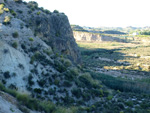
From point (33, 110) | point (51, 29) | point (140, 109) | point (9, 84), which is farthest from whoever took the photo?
point (51, 29)

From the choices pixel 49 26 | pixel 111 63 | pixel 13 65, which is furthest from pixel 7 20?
pixel 111 63

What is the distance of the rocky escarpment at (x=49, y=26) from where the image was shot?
24.2 metres

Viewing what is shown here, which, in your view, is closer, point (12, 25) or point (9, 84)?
point (9, 84)

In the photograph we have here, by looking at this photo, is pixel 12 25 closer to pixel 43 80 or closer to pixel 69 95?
pixel 43 80

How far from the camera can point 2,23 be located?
59.6 ft

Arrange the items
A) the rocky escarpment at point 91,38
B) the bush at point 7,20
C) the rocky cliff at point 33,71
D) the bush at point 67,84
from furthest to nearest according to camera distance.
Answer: the rocky escarpment at point 91,38 < the bush at point 7,20 < the bush at point 67,84 < the rocky cliff at point 33,71

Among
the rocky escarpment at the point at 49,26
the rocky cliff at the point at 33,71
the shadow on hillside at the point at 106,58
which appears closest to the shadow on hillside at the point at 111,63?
the shadow on hillside at the point at 106,58

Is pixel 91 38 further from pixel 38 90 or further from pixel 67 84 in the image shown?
pixel 38 90

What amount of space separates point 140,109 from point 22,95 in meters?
8.79

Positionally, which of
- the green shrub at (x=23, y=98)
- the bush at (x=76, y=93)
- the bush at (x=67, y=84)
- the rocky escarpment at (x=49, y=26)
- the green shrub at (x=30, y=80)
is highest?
the rocky escarpment at (x=49, y=26)

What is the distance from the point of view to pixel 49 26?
27.4m

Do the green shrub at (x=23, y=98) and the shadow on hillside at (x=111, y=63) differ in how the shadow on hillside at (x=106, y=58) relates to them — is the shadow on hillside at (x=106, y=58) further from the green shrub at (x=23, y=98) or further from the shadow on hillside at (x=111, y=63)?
the green shrub at (x=23, y=98)

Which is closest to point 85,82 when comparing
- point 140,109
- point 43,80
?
point 43,80

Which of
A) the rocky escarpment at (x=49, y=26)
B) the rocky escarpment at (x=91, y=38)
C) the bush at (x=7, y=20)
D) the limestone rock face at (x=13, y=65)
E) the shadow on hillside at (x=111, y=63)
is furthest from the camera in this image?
the rocky escarpment at (x=91, y=38)
